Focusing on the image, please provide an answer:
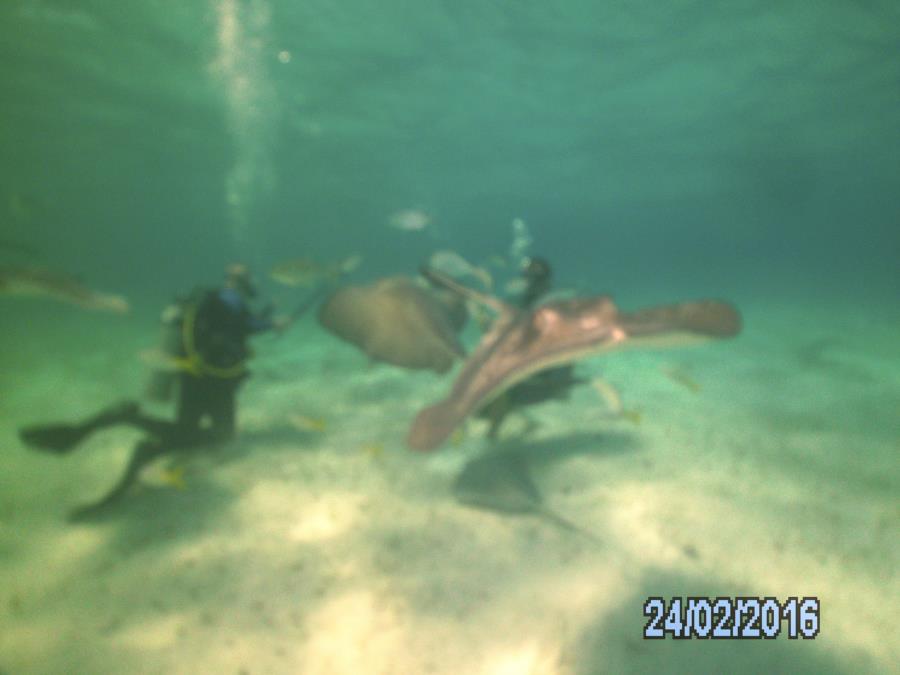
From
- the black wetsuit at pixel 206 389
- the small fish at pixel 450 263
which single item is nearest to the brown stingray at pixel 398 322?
the small fish at pixel 450 263

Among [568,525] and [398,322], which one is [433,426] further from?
[398,322]

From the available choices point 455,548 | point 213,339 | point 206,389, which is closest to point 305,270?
point 213,339

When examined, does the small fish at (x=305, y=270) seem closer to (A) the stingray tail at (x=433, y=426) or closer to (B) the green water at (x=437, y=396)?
(B) the green water at (x=437, y=396)

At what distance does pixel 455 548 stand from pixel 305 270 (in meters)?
5.88

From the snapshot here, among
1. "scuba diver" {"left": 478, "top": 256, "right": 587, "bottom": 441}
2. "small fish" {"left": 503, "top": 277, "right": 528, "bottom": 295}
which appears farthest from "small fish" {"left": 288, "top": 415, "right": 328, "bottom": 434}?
"small fish" {"left": 503, "top": 277, "right": 528, "bottom": 295}

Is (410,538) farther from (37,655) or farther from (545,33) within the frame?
(545,33)

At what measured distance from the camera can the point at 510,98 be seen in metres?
24.8

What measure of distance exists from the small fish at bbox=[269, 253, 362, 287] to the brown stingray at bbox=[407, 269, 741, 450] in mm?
5613

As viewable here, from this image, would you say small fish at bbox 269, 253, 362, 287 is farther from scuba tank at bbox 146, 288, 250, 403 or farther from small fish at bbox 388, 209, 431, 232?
scuba tank at bbox 146, 288, 250, 403

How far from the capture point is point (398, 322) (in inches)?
259

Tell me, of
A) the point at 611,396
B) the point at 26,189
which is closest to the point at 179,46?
the point at 611,396

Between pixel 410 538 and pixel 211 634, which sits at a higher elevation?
pixel 410 538

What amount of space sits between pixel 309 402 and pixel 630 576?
6.15 meters

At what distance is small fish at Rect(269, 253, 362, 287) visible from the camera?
812 centimetres
